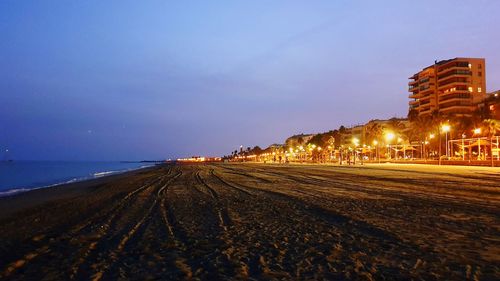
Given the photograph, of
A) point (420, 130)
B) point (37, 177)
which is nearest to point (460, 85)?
point (420, 130)

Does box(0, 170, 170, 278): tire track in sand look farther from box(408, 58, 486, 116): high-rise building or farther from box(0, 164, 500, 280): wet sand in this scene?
box(408, 58, 486, 116): high-rise building

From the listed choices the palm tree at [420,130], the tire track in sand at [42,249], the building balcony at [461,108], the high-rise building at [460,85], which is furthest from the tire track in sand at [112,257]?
the building balcony at [461,108]

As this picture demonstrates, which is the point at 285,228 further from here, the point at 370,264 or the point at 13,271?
the point at 13,271

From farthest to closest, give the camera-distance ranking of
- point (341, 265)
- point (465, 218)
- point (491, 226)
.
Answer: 1. point (465, 218)
2. point (491, 226)
3. point (341, 265)

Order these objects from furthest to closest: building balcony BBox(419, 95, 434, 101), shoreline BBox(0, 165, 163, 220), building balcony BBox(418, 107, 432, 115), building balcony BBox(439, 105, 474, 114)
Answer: building balcony BBox(418, 107, 432, 115)
building balcony BBox(419, 95, 434, 101)
building balcony BBox(439, 105, 474, 114)
shoreline BBox(0, 165, 163, 220)

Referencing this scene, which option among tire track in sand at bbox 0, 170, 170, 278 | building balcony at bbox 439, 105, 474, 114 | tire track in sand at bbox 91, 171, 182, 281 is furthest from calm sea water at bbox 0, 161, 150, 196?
building balcony at bbox 439, 105, 474, 114

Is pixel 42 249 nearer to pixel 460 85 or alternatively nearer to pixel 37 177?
pixel 37 177

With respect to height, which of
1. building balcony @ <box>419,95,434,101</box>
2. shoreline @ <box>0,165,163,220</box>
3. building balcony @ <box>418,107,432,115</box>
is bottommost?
shoreline @ <box>0,165,163,220</box>

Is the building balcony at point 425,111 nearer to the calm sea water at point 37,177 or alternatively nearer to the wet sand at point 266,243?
the calm sea water at point 37,177

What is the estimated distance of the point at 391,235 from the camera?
7551 mm

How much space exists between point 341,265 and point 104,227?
247 inches

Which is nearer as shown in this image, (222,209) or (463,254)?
(463,254)

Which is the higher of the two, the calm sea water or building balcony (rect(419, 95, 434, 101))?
building balcony (rect(419, 95, 434, 101))

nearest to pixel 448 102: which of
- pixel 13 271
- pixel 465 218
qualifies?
pixel 465 218
